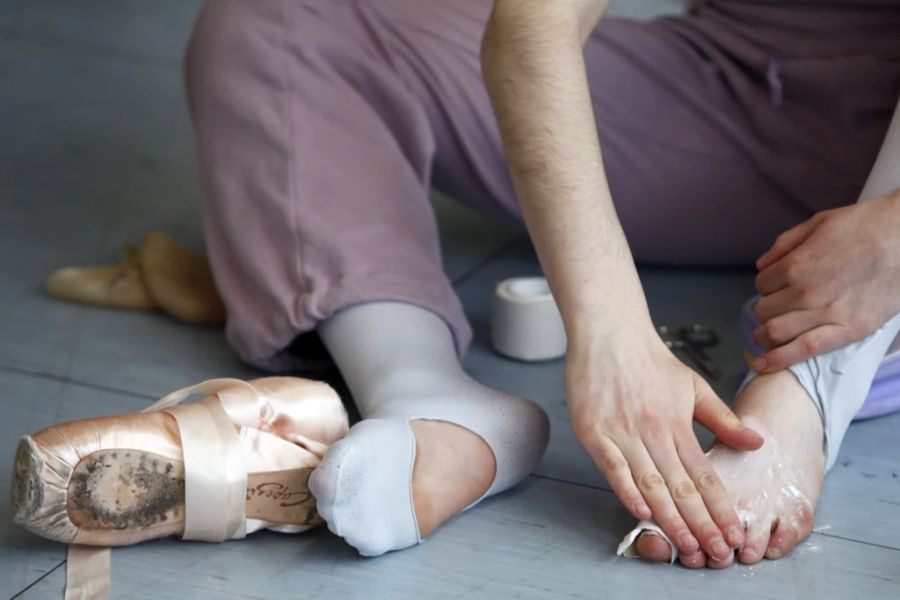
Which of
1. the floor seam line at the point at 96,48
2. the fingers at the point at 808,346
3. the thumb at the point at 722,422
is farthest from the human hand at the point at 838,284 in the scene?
the floor seam line at the point at 96,48

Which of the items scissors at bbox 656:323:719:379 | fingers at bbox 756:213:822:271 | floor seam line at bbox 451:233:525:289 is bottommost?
floor seam line at bbox 451:233:525:289

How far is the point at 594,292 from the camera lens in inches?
43.5

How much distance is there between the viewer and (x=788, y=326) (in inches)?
45.8

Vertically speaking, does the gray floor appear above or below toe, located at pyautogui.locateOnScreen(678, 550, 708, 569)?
below

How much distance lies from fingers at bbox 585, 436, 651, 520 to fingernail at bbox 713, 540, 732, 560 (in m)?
0.06

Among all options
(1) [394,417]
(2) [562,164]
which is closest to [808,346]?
(2) [562,164]

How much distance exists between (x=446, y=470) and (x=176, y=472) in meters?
0.23

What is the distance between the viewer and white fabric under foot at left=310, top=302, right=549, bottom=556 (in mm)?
1030

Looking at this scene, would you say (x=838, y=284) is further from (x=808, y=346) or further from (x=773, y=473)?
(x=773, y=473)

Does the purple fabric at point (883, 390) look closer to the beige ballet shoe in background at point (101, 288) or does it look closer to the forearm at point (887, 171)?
the forearm at point (887, 171)

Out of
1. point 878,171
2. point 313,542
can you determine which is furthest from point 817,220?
point 313,542

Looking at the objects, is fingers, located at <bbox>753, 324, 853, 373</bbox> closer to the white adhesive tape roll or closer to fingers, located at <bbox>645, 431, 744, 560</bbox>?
A: fingers, located at <bbox>645, 431, 744, 560</bbox>

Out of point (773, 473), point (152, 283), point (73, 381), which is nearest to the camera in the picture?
point (773, 473)

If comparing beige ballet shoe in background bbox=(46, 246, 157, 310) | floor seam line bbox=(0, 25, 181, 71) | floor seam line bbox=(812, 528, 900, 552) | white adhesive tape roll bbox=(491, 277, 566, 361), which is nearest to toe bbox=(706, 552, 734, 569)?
floor seam line bbox=(812, 528, 900, 552)
